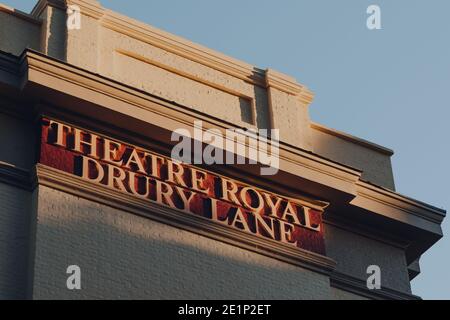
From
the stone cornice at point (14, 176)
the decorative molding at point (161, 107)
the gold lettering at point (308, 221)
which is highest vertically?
the decorative molding at point (161, 107)

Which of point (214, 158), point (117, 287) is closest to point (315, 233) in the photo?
point (214, 158)

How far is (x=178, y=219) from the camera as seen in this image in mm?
19656

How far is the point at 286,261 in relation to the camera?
20.7 metres

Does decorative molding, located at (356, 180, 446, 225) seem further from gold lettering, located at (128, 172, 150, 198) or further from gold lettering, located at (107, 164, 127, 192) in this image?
gold lettering, located at (107, 164, 127, 192)

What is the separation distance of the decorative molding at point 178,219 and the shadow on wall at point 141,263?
110mm

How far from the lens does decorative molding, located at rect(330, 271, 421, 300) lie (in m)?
21.5

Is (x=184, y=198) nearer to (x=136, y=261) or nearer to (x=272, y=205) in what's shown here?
(x=136, y=261)

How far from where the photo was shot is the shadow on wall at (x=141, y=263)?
1803 cm

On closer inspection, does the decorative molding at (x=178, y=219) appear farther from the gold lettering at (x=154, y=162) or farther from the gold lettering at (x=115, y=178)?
the gold lettering at (x=154, y=162)

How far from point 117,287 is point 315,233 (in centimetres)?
449

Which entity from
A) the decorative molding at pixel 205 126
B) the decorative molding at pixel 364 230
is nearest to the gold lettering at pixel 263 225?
the decorative molding at pixel 205 126

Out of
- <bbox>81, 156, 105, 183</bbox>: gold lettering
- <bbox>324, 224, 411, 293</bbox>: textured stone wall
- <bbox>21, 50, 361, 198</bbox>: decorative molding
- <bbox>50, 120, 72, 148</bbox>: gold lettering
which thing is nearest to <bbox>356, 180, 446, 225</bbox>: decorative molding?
<bbox>21, 50, 361, 198</bbox>: decorative molding

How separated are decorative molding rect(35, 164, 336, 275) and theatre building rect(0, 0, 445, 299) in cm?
2

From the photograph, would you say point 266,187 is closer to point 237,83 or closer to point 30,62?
point 237,83
